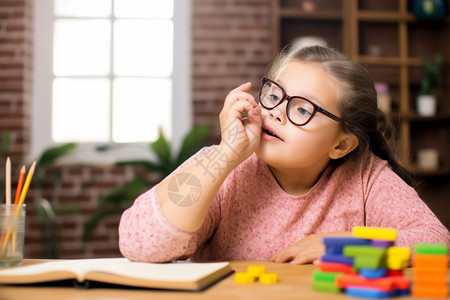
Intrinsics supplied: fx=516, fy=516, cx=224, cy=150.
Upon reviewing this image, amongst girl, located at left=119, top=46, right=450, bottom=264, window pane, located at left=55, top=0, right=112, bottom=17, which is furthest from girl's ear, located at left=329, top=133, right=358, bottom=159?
window pane, located at left=55, top=0, right=112, bottom=17

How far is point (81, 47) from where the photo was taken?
398 centimetres

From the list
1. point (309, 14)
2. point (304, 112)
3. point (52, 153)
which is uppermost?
point (309, 14)

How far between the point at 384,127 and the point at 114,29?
2999mm

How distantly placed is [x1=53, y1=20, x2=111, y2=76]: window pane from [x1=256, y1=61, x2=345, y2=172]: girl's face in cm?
300

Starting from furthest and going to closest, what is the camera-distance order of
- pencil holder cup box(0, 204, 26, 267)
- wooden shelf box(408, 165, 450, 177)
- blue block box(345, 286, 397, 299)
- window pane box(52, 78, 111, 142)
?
window pane box(52, 78, 111, 142)
wooden shelf box(408, 165, 450, 177)
pencil holder cup box(0, 204, 26, 267)
blue block box(345, 286, 397, 299)

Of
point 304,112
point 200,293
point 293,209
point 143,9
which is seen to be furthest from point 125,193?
point 200,293

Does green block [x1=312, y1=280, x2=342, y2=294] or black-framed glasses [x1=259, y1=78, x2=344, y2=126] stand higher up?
black-framed glasses [x1=259, y1=78, x2=344, y2=126]

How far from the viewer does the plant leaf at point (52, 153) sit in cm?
338

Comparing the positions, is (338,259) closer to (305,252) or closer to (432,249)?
(432,249)

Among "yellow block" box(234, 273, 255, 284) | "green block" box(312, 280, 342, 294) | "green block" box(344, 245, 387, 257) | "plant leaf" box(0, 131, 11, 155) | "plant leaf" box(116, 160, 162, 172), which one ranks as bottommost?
"plant leaf" box(116, 160, 162, 172)

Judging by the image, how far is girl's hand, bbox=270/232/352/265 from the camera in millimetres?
1041

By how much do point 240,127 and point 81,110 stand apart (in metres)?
3.02

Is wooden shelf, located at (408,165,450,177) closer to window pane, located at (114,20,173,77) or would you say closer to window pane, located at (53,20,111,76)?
window pane, located at (114,20,173,77)

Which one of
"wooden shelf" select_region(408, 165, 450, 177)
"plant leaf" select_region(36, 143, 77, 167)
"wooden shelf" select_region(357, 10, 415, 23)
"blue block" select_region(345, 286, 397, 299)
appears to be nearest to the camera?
"blue block" select_region(345, 286, 397, 299)
